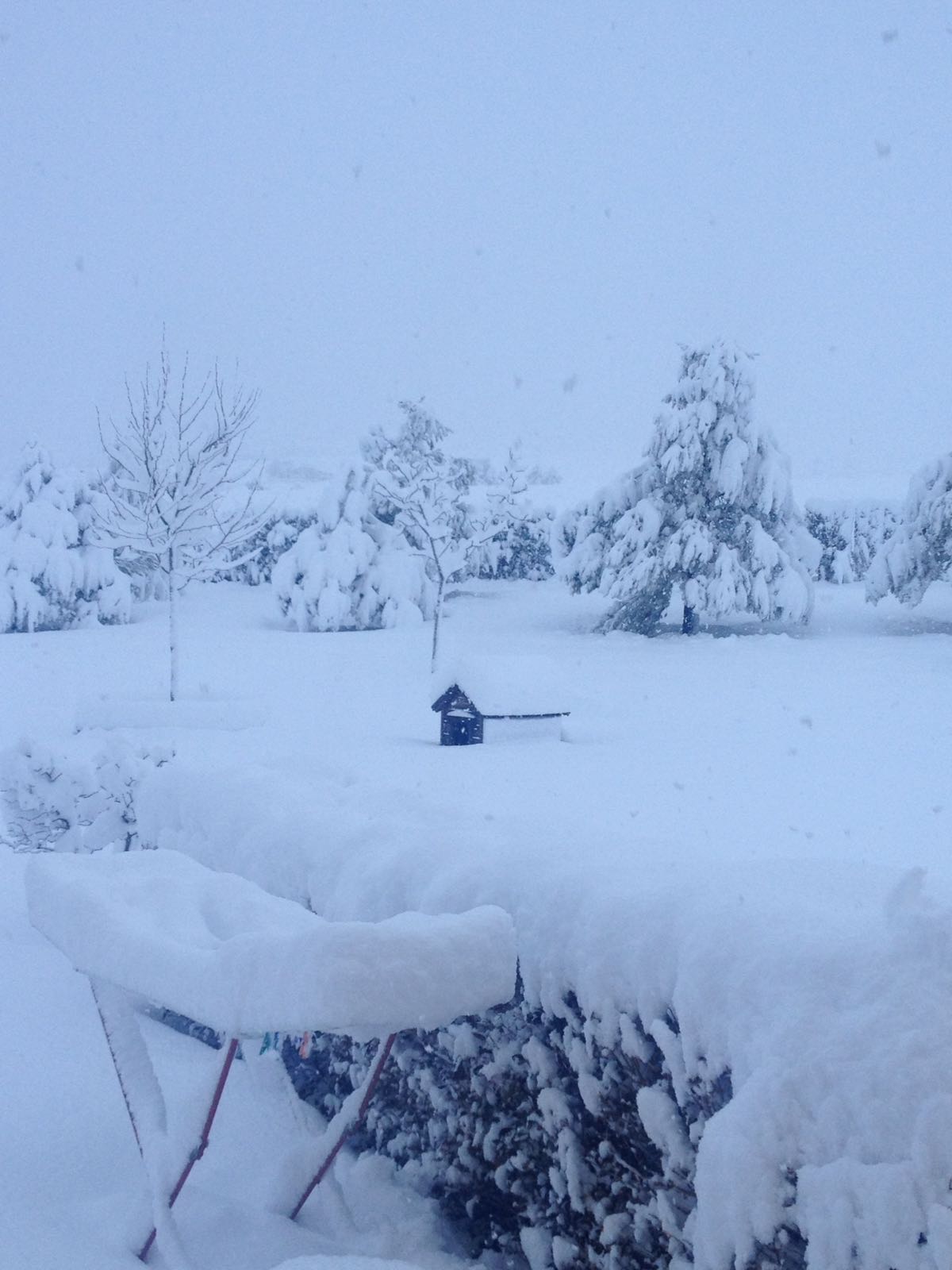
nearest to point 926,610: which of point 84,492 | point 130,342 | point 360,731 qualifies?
point 360,731

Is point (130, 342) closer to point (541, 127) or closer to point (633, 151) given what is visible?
point (541, 127)

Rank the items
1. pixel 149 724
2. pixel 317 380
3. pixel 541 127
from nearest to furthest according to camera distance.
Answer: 1. pixel 541 127
2. pixel 317 380
3. pixel 149 724

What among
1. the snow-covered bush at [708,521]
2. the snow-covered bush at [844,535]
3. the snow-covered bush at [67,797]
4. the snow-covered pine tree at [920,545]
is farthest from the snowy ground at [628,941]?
the snow-covered bush at [844,535]

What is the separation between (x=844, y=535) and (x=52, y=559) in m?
14.7

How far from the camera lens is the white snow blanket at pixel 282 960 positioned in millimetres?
1695

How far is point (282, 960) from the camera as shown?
1.72 m

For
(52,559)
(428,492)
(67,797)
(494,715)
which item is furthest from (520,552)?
(67,797)

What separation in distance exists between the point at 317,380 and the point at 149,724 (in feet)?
15.2

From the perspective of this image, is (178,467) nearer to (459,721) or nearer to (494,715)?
(459,721)

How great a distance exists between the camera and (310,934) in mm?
1739

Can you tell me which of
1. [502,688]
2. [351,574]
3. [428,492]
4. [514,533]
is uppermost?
[428,492]

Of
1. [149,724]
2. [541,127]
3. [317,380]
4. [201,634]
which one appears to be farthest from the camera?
[201,634]

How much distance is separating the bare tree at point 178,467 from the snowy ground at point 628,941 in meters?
5.69

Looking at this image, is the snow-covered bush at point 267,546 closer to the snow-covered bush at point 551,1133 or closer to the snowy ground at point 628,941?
the snowy ground at point 628,941
